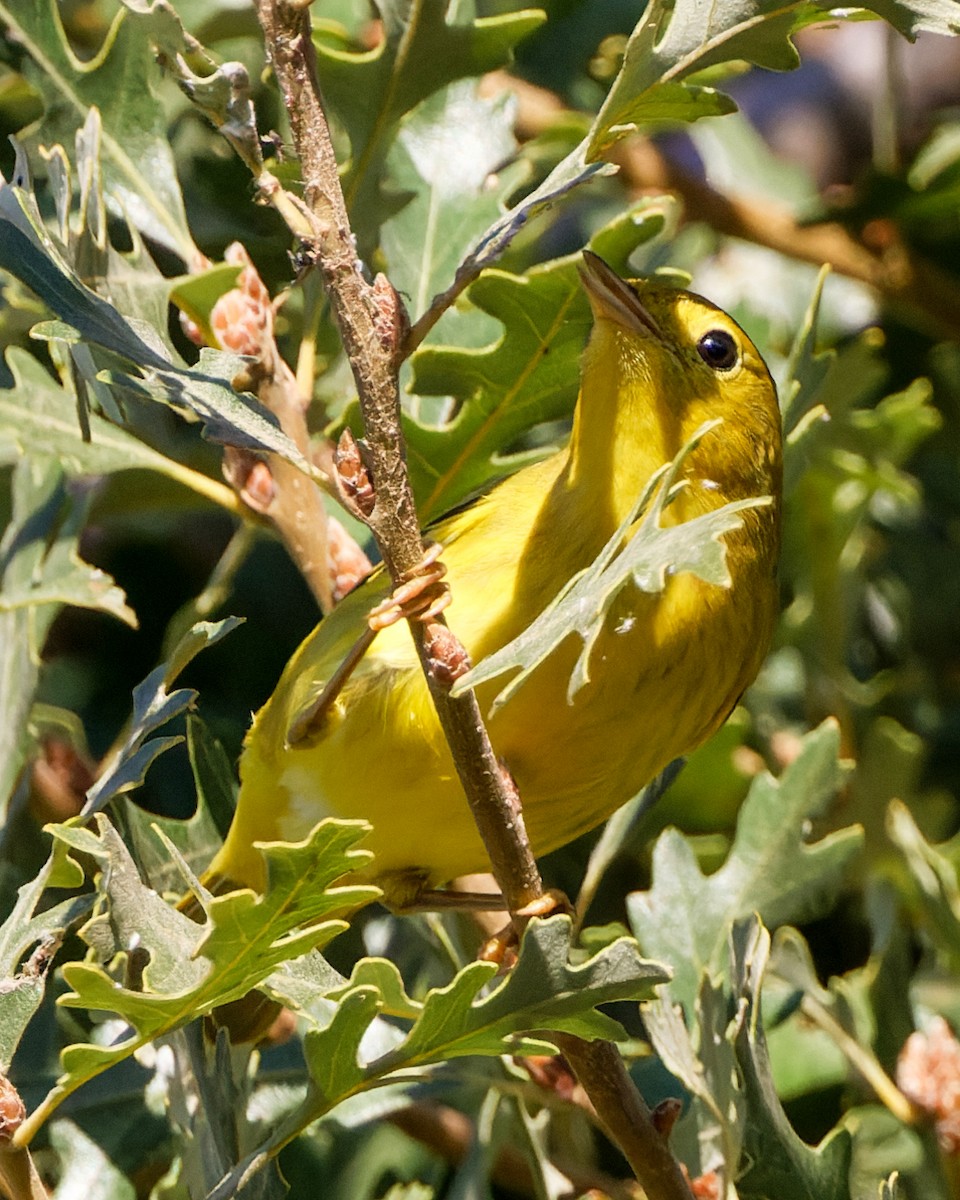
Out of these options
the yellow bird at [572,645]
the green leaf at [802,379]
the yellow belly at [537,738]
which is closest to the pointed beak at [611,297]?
the yellow bird at [572,645]

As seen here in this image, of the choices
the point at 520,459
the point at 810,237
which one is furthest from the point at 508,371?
the point at 810,237

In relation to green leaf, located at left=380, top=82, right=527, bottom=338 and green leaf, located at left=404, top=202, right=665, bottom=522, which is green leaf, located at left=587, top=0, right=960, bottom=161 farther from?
green leaf, located at left=380, top=82, right=527, bottom=338

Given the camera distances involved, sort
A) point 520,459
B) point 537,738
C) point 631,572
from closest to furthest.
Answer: point 631,572 → point 537,738 → point 520,459

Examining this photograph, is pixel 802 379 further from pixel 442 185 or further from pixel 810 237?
pixel 810 237

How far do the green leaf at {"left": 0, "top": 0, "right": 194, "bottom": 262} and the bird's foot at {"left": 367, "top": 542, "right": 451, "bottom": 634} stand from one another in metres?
1.00

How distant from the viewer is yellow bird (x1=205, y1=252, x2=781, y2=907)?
256 cm

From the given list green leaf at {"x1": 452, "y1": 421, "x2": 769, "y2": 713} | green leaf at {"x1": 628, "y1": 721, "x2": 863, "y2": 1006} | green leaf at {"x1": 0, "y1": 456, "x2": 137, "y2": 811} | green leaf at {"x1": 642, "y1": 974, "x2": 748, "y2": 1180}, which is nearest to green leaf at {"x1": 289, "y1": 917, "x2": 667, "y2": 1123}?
green leaf at {"x1": 452, "y1": 421, "x2": 769, "y2": 713}

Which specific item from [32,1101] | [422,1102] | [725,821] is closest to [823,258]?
[725,821]

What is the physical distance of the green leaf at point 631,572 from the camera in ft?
5.50

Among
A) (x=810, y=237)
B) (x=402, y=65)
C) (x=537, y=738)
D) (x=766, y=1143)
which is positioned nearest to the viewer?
(x=766, y=1143)

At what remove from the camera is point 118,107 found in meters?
2.96

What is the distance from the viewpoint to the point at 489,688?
248 cm

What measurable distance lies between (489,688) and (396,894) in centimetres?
65

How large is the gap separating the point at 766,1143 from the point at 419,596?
3.15 feet
